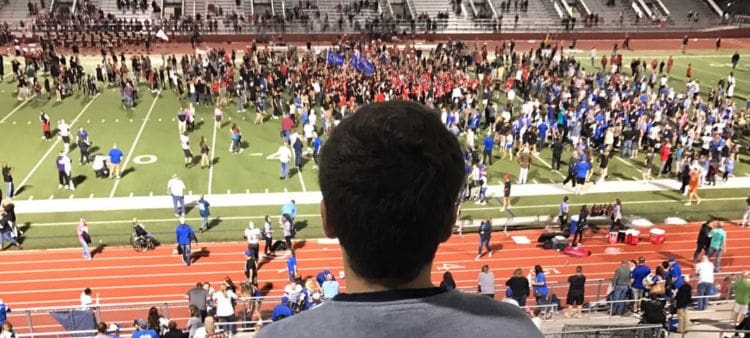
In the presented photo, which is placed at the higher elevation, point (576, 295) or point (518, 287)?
point (518, 287)

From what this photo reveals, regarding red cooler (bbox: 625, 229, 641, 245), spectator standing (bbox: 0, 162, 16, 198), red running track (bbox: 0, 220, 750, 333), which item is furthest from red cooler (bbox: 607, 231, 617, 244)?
spectator standing (bbox: 0, 162, 16, 198)

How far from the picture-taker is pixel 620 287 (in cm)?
1233

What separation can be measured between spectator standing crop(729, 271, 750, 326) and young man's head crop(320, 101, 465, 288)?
11.6 meters

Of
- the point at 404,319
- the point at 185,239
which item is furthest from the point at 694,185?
the point at 404,319

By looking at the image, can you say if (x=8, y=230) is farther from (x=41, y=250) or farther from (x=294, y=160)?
(x=294, y=160)

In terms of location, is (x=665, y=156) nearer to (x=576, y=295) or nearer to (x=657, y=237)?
(x=657, y=237)

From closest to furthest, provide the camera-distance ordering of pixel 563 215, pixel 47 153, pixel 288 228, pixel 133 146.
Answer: pixel 288 228, pixel 563 215, pixel 47 153, pixel 133 146

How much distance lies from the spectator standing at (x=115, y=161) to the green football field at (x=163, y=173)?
0.92 feet

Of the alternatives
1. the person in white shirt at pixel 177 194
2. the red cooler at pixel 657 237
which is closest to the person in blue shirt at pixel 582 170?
the red cooler at pixel 657 237

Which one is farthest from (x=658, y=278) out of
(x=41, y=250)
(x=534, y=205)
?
(x=41, y=250)

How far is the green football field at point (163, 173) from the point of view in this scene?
1805cm

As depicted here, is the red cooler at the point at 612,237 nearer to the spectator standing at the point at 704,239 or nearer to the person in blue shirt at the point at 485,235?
the spectator standing at the point at 704,239

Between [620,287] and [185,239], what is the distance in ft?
31.9

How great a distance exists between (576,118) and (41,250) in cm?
1825
